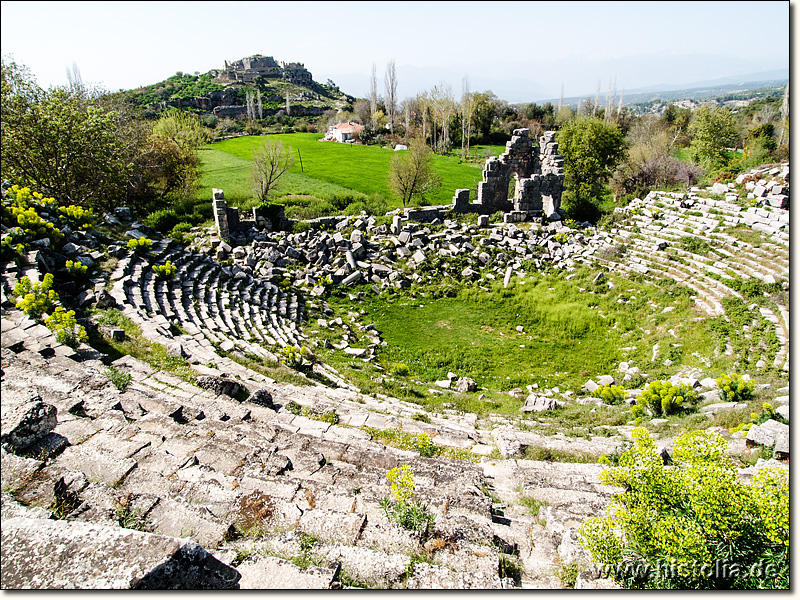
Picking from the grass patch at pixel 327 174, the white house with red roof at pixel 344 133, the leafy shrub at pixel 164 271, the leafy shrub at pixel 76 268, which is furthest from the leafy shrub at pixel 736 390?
the white house with red roof at pixel 344 133

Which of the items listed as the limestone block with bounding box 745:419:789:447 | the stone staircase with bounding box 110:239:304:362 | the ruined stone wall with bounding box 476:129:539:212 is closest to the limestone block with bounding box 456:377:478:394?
the stone staircase with bounding box 110:239:304:362

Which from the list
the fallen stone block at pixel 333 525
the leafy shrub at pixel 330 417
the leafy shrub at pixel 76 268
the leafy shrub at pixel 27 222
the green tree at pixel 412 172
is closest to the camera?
the fallen stone block at pixel 333 525

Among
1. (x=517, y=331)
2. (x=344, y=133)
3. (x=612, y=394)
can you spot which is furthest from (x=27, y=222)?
(x=344, y=133)

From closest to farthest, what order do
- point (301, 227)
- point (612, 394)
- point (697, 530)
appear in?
point (697, 530), point (612, 394), point (301, 227)

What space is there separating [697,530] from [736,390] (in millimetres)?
7741

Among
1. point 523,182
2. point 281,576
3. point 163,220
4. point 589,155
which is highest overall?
point 589,155

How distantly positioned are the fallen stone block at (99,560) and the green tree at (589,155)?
1089 inches

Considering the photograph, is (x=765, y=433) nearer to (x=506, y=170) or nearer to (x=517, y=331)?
(x=517, y=331)

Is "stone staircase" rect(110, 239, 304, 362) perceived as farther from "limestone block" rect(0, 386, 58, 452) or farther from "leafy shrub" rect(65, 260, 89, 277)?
"limestone block" rect(0, 386, 58, 452)

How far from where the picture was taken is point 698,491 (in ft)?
10.9

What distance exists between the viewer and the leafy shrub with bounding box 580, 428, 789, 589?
3119 millimetres

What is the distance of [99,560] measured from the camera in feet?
10.6

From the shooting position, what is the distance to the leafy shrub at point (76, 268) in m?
13.1

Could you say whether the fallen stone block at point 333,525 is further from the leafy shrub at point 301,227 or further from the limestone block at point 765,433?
the leafy shrub at point 301,227
